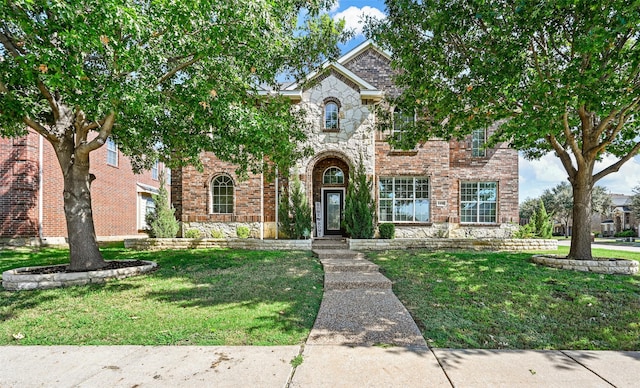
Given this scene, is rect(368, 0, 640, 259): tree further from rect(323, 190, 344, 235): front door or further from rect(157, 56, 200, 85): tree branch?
rect(323, 190, 344, 235): front door

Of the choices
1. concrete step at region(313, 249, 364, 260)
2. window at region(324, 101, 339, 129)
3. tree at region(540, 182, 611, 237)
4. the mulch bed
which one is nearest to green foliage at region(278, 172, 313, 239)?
concrete step at region(313, 249, 364, 260)

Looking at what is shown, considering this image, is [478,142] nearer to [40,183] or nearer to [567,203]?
[40,183]

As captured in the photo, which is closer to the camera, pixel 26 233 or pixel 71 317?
pixel 71 317

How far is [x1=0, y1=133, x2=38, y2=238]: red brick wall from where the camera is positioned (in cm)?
1365

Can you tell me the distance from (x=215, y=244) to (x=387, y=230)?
6911mm

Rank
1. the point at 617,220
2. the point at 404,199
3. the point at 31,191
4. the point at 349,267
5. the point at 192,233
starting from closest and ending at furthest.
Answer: the point at 349,267 < the point at 192,233 < the point at 31,191 < the point at 404,199 < the point at 617,220

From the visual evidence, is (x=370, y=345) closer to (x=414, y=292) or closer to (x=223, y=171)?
(x=414, y=292)

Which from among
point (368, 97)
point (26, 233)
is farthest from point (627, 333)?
point (26, 233)

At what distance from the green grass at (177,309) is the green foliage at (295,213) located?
14.0ft

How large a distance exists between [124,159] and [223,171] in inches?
367

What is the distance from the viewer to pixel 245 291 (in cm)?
659

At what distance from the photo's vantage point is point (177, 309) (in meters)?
5.49

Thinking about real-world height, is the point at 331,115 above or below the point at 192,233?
above

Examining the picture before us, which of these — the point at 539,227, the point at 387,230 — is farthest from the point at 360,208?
the point at 539,227
